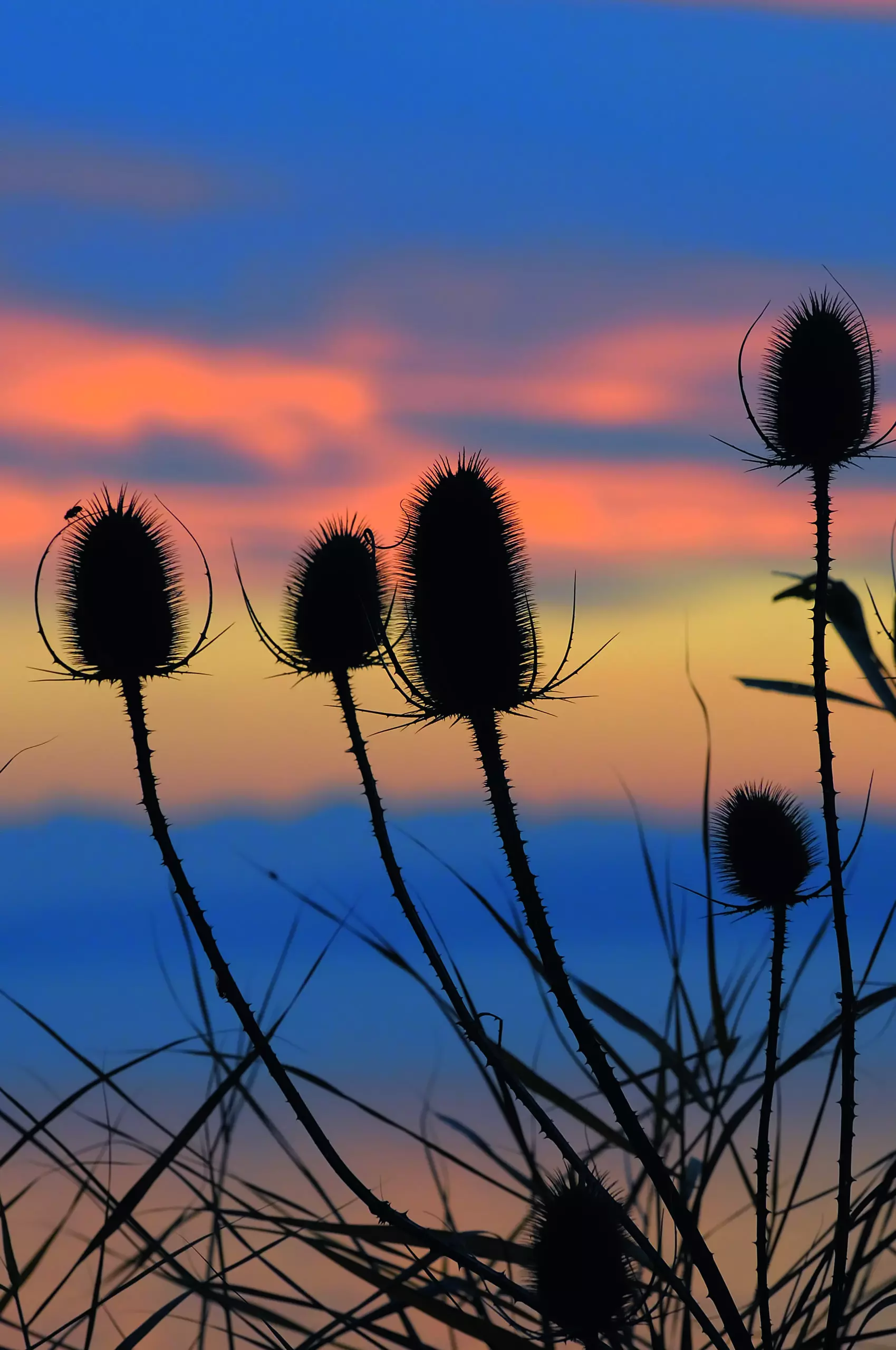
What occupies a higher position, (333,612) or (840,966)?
(333,612)

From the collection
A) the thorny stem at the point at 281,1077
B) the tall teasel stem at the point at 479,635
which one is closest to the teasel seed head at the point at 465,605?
the tall teasel stem at the point at 479,635

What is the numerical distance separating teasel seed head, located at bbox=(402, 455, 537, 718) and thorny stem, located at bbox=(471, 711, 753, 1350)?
14cm

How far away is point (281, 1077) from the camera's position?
4484mm

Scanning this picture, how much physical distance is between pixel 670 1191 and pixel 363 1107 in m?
1.26

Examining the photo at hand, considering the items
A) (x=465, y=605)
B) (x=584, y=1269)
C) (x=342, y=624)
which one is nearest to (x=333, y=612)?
(x=342, y=624)

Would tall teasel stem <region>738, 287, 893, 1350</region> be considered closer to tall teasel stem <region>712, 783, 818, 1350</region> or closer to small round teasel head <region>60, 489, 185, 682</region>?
tall teasel stem <region>712, 783, 818, 1350</region>

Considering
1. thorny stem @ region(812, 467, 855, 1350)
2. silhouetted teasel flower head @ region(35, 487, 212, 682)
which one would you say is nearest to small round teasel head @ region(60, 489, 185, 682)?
silhouetted teasel flower head @ region(35, 487, 212, 682)

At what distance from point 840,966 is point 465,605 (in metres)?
1.95

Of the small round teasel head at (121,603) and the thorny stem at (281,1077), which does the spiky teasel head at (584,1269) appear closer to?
the thorny stem at (281,1077)

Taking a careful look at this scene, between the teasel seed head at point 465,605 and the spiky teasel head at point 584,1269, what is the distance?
5.73ft

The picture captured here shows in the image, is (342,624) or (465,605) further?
(342,624)

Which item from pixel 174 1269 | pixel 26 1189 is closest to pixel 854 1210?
pixel 174 1269

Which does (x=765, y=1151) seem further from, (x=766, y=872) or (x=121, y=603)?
(x=121, y=603)

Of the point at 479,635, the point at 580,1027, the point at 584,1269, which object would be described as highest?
the point at 479,635
